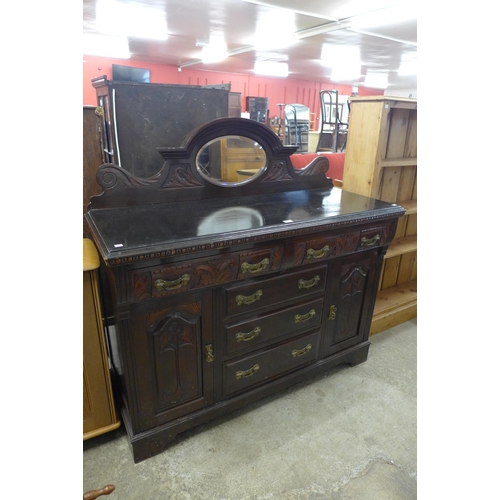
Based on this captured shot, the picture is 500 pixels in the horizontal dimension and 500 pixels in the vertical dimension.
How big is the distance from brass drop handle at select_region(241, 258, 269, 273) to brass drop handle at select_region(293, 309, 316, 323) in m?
0.39

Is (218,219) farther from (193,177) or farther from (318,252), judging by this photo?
(318,252)

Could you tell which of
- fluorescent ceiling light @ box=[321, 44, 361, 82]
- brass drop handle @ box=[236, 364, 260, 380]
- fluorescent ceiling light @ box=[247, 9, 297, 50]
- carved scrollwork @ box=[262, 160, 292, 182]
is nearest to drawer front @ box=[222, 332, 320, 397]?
brass drop handle @ box=[236, 364, 260, 380]

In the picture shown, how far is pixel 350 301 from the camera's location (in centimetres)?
183

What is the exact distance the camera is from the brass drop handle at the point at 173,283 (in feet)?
3.83

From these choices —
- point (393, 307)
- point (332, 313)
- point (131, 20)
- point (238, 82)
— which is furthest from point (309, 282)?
point (238, 82)

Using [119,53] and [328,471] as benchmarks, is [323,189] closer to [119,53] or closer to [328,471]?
[328,471]

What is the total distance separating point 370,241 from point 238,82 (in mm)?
8788

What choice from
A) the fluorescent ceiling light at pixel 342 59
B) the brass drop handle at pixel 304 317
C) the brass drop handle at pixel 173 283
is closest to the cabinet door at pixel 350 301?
the brass drop handle at pixel 304 317

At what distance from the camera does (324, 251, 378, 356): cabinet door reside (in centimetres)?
173

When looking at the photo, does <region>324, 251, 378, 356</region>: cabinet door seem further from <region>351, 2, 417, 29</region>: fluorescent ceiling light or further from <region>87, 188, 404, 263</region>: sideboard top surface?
<region>351, 2, 417, 29</region>: fluorescent ceiling light

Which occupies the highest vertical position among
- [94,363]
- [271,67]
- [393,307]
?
[271,67]

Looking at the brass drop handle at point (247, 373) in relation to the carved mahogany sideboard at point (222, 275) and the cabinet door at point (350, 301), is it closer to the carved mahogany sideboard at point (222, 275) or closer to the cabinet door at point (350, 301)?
the carved mahogany sideboard at point (222, 275)
